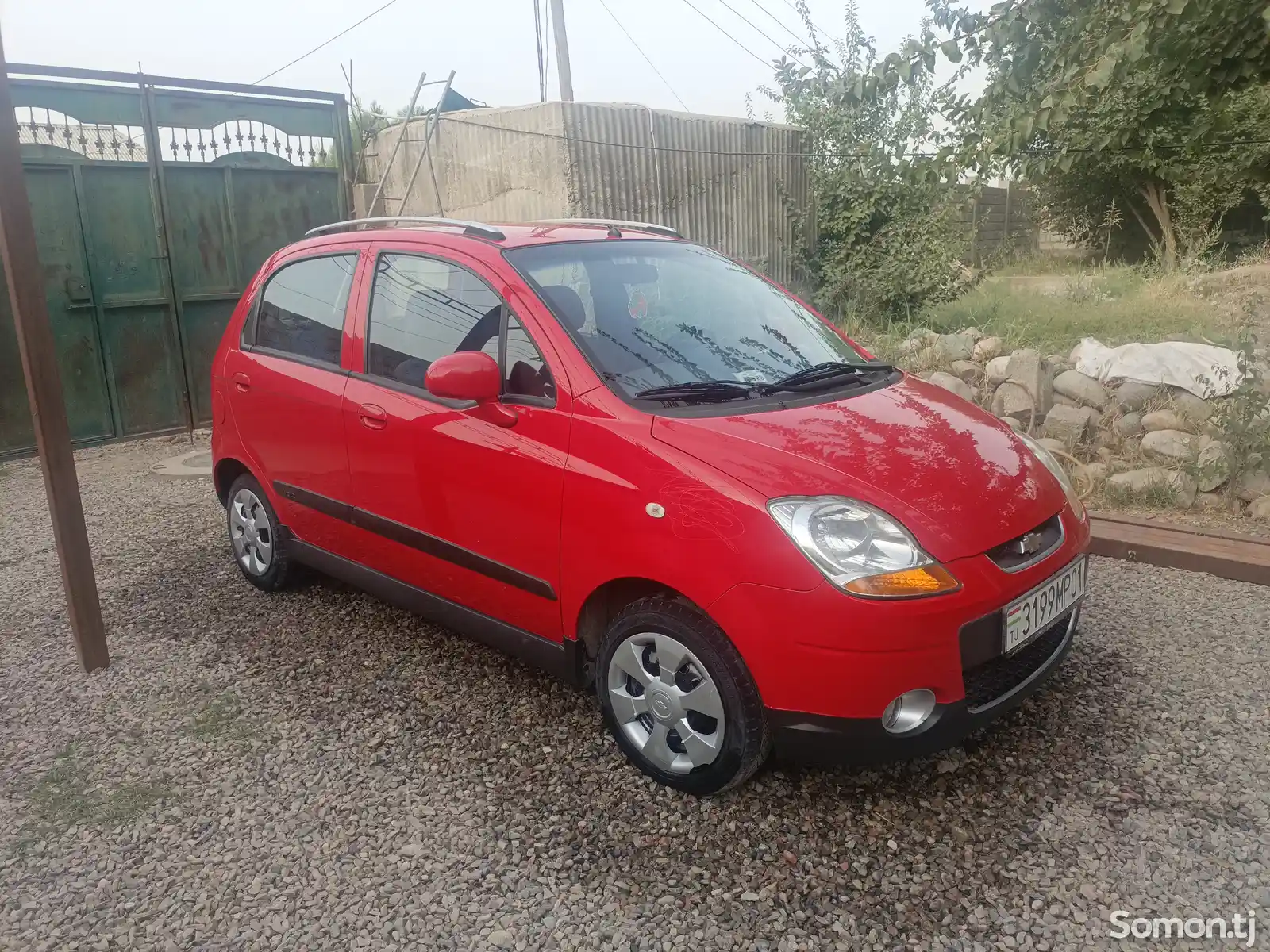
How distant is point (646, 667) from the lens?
2928 millimetres

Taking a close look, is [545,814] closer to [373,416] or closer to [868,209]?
[373,416]

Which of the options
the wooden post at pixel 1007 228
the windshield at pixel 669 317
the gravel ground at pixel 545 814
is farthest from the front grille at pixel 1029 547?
the wooden post at pixel 1007 228

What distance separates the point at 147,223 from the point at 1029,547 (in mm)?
8114

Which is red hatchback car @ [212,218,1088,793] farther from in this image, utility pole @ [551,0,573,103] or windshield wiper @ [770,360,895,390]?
utility pole @ [551,0,573,103]

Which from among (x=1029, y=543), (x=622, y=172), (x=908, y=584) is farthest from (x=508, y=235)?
(x=622, y=172)

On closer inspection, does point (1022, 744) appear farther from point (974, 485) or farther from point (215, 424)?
point (215, 424)

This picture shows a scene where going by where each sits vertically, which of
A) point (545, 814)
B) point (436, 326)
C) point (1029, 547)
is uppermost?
point (436, 326)

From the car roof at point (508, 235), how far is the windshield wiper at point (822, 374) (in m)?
0.95

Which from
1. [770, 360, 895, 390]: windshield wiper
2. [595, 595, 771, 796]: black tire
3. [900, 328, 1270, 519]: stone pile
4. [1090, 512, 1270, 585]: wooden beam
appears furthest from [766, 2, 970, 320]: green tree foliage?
[595, 595, 771, 796]: black tire

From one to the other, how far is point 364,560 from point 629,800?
5.46 feet

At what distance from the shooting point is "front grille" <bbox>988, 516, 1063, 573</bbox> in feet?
8.90

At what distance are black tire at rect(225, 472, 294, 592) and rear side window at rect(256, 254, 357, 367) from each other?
0.72 m

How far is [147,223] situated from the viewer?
8.27 metres

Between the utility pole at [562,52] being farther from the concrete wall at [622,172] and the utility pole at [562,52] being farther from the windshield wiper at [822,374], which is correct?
the windshield wiper at [822,374]
